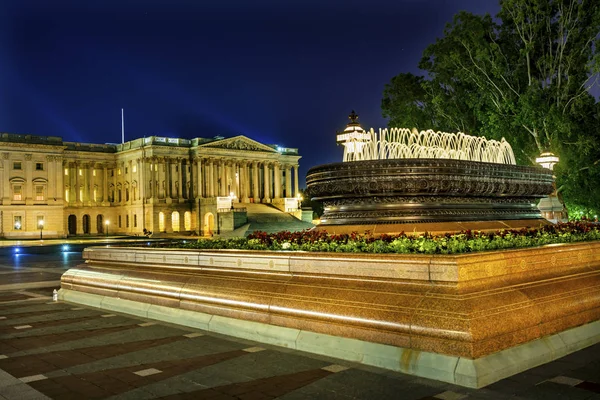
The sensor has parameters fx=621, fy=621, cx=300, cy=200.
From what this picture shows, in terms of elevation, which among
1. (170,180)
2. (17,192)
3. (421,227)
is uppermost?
(170,180)

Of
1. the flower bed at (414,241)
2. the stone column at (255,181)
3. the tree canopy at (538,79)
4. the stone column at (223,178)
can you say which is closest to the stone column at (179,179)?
the stone column at (223,178)

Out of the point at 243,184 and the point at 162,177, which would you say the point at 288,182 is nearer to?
the point at 243,184

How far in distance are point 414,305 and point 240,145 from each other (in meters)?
95.3

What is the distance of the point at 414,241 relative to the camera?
350 inches

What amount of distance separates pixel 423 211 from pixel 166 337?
18.5 ft

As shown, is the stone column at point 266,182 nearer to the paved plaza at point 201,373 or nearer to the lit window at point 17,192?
the lit window at point 17,192

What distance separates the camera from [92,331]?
10641mm

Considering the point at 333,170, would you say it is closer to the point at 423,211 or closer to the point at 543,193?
the point at 423,211

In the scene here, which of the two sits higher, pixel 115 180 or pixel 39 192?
pixel 115 180

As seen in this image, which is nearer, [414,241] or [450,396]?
[450,396]

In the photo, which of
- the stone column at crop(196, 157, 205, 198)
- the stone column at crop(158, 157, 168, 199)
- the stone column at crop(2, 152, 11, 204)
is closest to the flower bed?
the stone column at crop(2, 152, 11, 204)

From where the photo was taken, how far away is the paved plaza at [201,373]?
6.50m

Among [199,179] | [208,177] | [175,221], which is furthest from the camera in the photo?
[208,177]

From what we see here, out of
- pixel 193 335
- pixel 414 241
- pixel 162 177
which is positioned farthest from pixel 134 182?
pixel 414 241
